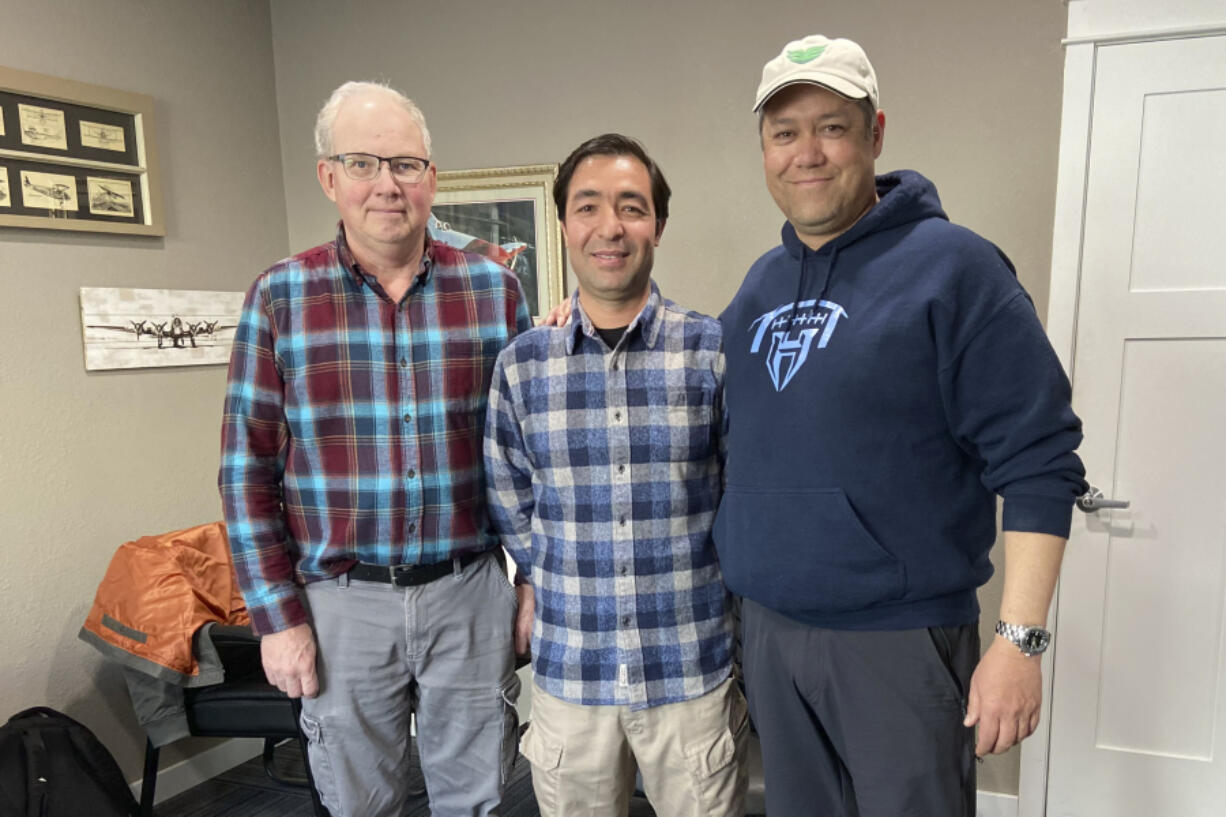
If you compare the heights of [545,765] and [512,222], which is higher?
[512,222]

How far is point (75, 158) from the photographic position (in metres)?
2.20

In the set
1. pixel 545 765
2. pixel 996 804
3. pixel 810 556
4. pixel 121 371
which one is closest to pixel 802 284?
pixel 810 556

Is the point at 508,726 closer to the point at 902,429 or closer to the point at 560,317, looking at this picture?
the point at 560,317

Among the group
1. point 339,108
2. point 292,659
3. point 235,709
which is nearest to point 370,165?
point 339,108

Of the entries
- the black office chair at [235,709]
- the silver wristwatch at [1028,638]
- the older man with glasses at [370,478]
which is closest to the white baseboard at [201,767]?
the black office chair at [235,709]

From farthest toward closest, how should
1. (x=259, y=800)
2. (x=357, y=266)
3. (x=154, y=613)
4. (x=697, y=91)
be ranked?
1. (x=259, y=800)
2. (x=697, y=91)
3. (x=154, y=613)
4. (x=357, y=266)

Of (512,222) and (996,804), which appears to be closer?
(996,804)

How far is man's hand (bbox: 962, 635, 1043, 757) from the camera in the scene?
102cm

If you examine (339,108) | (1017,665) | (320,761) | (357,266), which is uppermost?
(339,108)

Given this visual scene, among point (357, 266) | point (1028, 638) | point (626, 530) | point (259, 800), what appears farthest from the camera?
point (259, 800)

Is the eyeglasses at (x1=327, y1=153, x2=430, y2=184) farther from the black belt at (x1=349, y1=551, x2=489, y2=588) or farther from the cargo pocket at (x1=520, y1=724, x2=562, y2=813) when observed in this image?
the cargo pocket at (x1=520, y1=724, x2=562, y2=813)

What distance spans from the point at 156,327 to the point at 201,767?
145 centimetres

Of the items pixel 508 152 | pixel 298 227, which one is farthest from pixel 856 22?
pixel 298 227

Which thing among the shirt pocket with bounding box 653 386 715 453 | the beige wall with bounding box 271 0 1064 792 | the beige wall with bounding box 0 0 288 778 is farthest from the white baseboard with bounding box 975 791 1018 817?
the beige wall with bounding box 0 0 288 778
